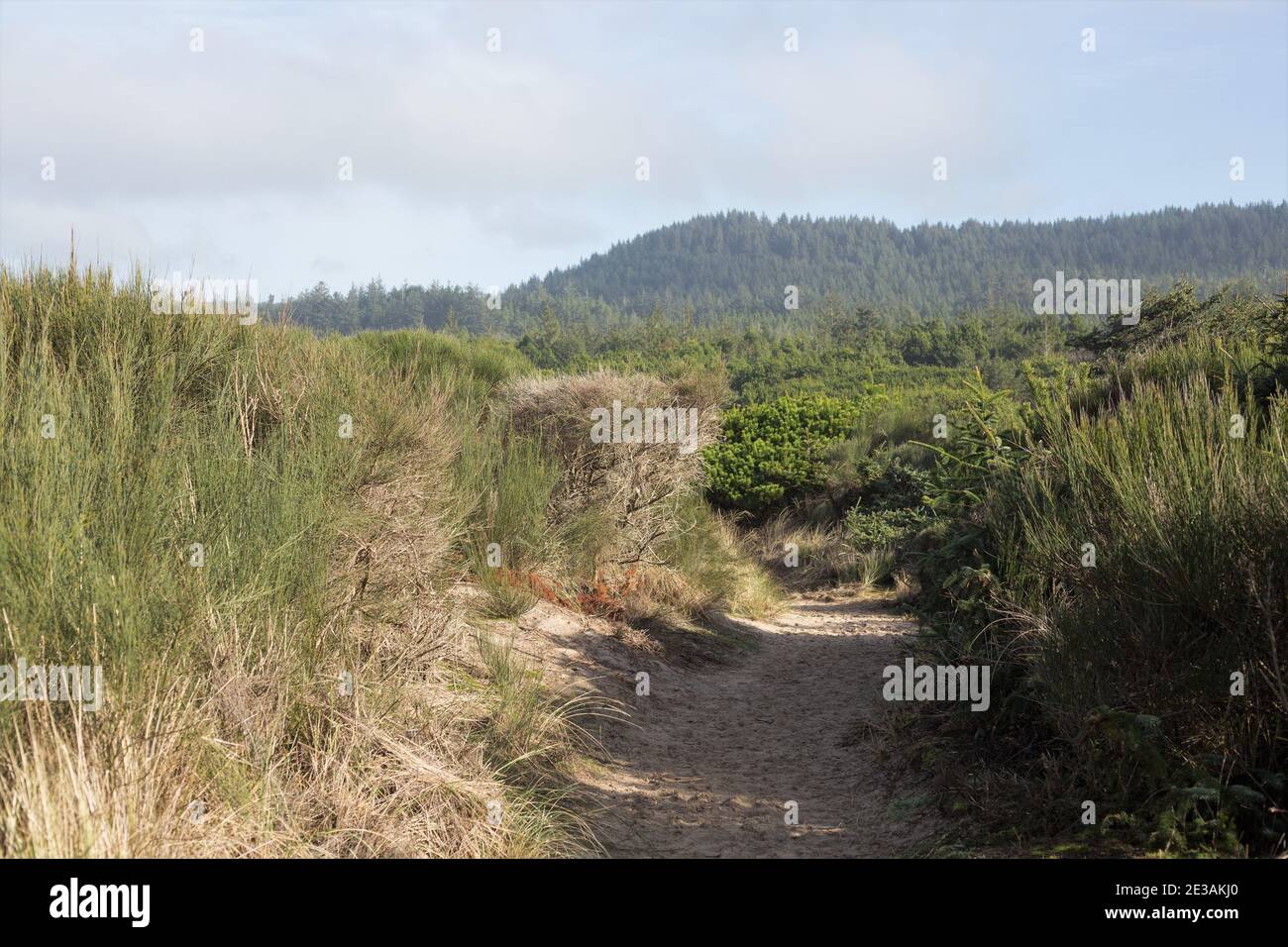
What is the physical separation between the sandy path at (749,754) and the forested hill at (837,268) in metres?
52.9

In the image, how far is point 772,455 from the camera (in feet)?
72.9

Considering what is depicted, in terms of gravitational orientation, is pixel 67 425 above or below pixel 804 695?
above

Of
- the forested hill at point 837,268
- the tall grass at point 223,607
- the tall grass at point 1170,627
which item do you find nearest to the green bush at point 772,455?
the tall grass at point 223,607

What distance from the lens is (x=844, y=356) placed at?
1816 inches

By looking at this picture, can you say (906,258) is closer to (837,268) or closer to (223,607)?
(837,268)

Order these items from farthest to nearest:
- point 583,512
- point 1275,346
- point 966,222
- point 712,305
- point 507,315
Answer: point 966,222 < point 712,305 < point 507,315 < point 583,512 < point 1275,346

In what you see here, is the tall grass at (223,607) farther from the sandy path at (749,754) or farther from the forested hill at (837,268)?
the forested hill at (837,268)

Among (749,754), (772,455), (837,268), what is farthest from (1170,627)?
(837,268)

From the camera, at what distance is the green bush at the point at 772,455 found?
71.4 feet

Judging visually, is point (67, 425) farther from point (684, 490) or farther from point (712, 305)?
point (712, 305)

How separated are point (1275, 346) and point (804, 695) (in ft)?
18.0
